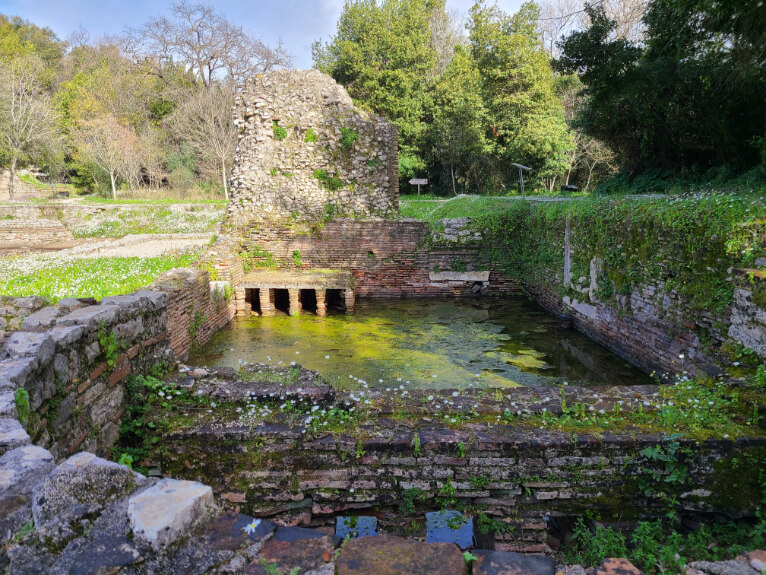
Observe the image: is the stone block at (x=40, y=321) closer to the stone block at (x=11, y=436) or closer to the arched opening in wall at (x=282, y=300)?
the stone block at (x=11, y=436)

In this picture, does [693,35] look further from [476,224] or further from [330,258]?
[330,258]

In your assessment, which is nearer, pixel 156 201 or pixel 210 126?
pixel 156 201

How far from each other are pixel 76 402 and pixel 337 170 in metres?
10.4

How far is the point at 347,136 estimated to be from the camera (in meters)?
12.4

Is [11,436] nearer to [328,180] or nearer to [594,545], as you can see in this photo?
[594,545]

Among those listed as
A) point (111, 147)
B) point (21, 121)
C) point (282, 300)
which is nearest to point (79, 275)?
point (282, 300)

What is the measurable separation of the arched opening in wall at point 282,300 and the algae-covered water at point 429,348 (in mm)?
785

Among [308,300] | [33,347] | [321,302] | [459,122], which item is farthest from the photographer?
[459,122]

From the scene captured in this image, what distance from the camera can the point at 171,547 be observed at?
61.8 inches

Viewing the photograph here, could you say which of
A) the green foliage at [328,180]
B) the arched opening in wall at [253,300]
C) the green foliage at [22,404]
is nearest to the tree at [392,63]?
the green foliage at [328,180]

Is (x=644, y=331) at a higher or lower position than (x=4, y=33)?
lower

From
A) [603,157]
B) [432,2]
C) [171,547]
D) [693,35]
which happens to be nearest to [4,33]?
[432,2]

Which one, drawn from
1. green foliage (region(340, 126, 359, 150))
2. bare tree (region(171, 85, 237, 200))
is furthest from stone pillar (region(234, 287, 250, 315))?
bare tree (region(171, 85, 237, 200))

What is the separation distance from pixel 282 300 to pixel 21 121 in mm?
24450
